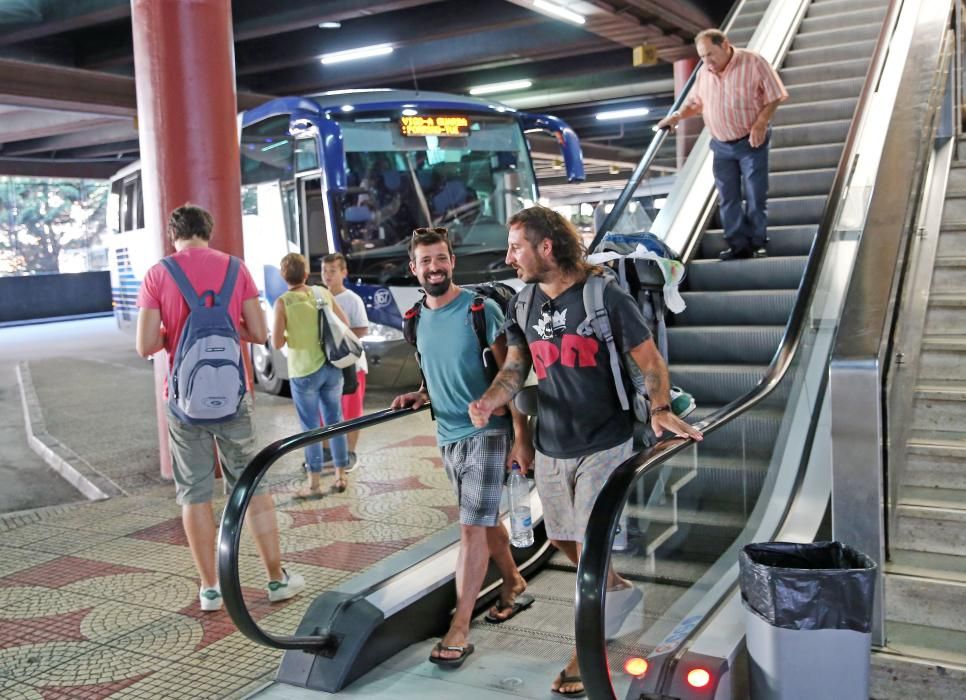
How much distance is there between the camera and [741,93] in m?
7.32

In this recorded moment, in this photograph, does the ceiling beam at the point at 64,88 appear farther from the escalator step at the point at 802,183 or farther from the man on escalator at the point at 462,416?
the man on escalator at the point at 462,416

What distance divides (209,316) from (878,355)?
3.16 meters

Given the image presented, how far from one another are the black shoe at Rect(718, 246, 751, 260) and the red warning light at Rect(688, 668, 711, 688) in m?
4.45

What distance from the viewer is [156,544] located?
6.34 m

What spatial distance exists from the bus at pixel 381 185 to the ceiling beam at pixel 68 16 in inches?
90.9

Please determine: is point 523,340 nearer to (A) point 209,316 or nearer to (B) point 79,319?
(A) point 209,316

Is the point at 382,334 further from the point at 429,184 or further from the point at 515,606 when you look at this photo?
the point at 515,606

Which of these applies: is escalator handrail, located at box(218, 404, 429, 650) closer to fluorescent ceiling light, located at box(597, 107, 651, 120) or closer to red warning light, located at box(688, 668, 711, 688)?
red warning light, located at box(688, 668, 711, 688)

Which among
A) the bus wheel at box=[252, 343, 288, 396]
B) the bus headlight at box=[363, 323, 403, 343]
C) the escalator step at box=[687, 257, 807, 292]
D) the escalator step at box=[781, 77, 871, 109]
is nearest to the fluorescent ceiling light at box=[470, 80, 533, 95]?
the bus wheel at box=[252, 343, 288, 396]

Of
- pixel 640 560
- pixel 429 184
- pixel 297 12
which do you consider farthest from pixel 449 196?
pixel 640 560

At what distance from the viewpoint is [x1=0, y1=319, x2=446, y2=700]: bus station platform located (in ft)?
14.4

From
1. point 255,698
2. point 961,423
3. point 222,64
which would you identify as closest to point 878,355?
point 961,423

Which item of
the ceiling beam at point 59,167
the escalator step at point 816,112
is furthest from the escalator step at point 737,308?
the ceiling beam at point 59,167

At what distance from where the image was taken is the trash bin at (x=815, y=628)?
354 cm
